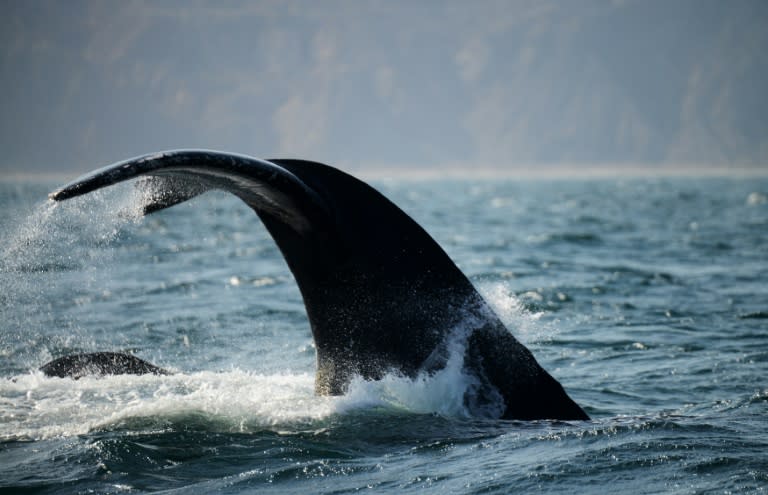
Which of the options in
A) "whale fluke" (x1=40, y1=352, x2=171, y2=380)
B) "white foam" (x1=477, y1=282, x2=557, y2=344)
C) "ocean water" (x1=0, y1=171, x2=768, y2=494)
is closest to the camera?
"ocean water" (x1=0, y1=171, x2=768, y2=494)

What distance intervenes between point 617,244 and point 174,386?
17.0 meters

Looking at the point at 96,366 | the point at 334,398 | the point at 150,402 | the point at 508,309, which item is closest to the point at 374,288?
the point at 334,398

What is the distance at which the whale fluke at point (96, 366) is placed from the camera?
6.85 m

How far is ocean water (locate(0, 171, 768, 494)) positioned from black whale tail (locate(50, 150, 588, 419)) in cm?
20

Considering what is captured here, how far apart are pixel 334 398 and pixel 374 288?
37.0 inches

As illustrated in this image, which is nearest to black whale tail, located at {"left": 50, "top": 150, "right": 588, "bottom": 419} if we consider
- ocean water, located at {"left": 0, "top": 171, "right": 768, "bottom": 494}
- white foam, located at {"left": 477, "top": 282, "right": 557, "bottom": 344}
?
ocean water, located at {"left": 0, "top": 171, "right": 768, "bottom": 494}

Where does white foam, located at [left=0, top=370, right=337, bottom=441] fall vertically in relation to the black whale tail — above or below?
below

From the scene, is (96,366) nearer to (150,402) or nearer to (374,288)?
(150,402)

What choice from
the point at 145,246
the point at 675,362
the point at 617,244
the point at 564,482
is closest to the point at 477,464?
the point at 564,482

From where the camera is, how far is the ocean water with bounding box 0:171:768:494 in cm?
484

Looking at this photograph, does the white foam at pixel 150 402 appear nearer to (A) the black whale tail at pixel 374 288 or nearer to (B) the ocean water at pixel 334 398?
(B) the ocean water at pixel 334 398

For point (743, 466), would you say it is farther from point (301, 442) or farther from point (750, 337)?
point (750, 337)

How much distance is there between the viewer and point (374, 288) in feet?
16.8

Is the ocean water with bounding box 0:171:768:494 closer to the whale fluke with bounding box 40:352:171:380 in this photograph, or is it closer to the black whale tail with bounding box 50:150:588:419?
the whale fluke with bounding box 40:352:171:380
